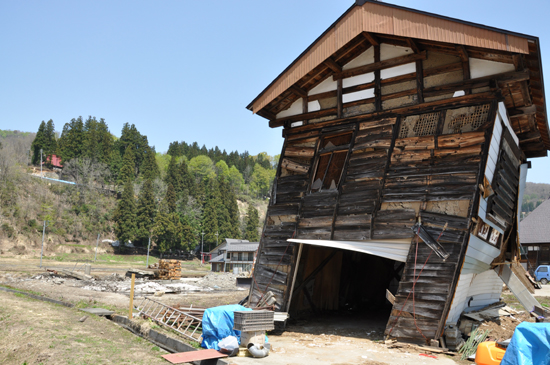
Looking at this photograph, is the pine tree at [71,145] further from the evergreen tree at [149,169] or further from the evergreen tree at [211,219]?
the evergreen tree at [211,219]

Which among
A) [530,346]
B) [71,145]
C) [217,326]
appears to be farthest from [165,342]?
[71,145]

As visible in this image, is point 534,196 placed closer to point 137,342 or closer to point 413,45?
point 413,45

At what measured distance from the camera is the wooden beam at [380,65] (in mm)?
10448

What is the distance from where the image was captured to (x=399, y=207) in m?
9.97

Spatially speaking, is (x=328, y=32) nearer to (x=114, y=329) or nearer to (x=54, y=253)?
(x=114, y=329)

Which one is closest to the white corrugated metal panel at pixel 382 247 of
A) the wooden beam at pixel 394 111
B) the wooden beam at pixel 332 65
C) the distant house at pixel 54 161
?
the wooden beam at pixel 394 111

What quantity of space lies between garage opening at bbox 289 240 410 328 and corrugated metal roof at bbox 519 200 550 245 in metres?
29.3

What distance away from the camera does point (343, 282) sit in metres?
15.9

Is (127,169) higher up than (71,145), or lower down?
lower down

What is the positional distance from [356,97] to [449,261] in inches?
208

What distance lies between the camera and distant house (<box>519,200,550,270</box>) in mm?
38500

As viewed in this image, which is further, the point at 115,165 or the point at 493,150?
the point at 115,165

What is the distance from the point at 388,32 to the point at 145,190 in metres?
78.6

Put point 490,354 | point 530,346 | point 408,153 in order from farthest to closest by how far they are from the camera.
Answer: point 408,153, point 490,354, point 530,346
